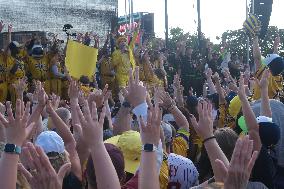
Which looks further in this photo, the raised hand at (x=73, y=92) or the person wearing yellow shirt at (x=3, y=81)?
the person wearing yellow shirt at (x=3, y=81)

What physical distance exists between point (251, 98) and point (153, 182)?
397 centimetres

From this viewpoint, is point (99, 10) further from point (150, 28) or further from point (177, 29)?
point (177, 29)

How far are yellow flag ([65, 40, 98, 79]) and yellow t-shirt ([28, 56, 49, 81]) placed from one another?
5.03m

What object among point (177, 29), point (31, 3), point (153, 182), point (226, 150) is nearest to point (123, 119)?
point (226, 150)

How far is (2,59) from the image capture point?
11273mm

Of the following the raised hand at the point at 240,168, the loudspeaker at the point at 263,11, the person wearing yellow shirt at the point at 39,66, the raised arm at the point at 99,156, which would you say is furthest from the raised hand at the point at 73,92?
the loudspeaker at the point at 263,11

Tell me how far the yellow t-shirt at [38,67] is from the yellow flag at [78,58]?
5027 mm

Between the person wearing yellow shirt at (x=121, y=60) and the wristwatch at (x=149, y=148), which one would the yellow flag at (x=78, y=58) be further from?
the person wearing yellow shirt at (x=121, y=60)

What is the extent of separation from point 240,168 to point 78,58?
502 centimetres

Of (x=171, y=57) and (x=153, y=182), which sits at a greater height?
(x=171, y=57)

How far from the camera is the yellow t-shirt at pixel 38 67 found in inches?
471

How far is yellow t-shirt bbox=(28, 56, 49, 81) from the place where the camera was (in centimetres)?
1197

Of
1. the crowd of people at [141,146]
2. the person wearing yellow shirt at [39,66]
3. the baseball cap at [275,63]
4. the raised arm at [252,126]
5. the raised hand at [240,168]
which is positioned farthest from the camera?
the person wearing yellow shirt at [39,66]

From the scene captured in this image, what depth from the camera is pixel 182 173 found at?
363 cm
